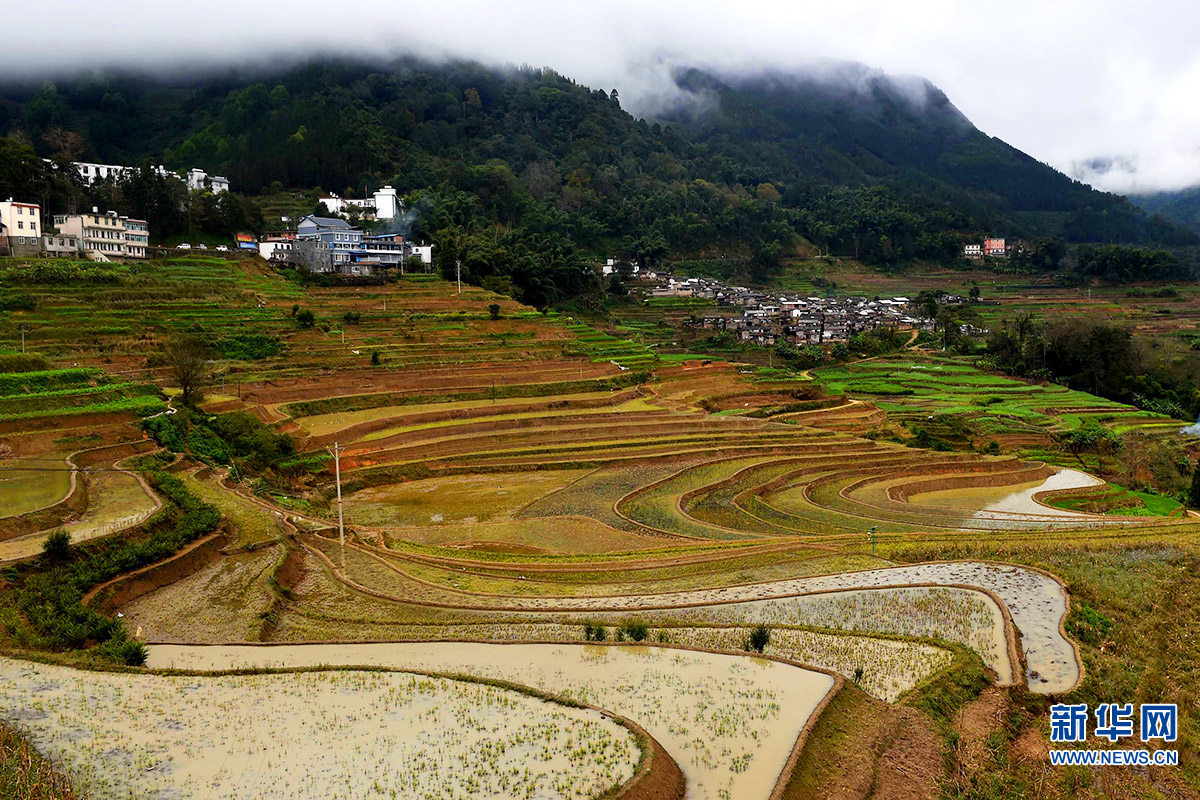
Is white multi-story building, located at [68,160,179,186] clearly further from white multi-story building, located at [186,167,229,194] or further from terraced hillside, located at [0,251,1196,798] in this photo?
terraced hillside, located at [0,251,1196,798]

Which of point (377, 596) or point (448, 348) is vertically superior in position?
point (448, 348)

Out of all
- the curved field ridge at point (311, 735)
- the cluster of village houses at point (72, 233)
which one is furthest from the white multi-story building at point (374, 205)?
the curved field ridge at point (311, 735)

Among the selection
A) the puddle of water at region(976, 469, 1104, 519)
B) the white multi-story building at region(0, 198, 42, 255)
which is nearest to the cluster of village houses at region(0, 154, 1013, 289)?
the white multi-story building at region(0, 198, 42, 255)

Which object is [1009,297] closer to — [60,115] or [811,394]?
[811,394]

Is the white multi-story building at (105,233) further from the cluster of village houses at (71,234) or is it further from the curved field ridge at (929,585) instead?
the curved field ridge at (929,585)

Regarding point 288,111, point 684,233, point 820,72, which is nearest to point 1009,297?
point 684,233

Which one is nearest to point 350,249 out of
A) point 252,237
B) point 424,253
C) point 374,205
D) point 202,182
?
point 424,253

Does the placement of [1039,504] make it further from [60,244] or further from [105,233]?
[60,244]
